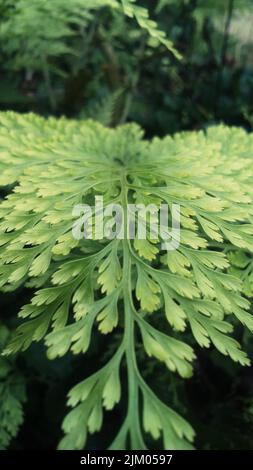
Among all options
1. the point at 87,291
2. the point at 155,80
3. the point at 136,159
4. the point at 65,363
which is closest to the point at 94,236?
the point at 87,291

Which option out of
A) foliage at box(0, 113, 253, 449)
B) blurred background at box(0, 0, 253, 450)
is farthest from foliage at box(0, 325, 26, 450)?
foliage at box(0, 113, 253, 449)

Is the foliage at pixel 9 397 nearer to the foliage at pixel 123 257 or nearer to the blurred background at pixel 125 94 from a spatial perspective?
the blurred background at pixel 125 94

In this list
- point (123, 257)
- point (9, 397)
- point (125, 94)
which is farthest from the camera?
point (125, 94)

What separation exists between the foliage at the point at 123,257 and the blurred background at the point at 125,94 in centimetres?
22

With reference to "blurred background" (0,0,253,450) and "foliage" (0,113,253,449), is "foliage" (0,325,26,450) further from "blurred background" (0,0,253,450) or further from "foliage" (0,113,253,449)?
"foliage" (0,113,253,449)

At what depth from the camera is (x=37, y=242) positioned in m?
0.78

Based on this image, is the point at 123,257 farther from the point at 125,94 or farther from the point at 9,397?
the point at 125,94

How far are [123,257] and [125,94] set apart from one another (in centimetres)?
115

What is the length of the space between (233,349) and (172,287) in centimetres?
13

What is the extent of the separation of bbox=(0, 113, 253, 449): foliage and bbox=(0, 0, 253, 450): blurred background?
0.22m

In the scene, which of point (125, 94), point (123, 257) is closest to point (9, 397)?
point (123, 257)

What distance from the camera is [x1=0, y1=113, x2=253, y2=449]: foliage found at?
2.10 ft

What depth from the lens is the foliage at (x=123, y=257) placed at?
0.64 meters

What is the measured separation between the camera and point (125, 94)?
1790 millimetres
